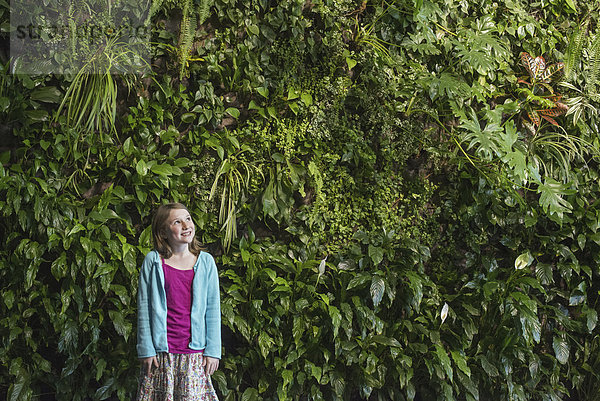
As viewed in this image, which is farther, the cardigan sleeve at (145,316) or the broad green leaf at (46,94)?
the broad green leaf at (46,94)

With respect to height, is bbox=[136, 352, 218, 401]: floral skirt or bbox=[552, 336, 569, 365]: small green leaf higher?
bbox=[136, 352, 218, 401]: floral skirt

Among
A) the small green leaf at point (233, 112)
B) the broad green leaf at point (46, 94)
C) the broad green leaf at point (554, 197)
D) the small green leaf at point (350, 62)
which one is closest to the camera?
the broad green leaf at point (46, 94)

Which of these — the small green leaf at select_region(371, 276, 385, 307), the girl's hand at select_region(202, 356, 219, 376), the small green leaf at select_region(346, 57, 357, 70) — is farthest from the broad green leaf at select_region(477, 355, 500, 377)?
the small green leaf at select_region(346, 57, 357, 70)

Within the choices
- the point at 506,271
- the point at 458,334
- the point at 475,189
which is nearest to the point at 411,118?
the point at 475,189

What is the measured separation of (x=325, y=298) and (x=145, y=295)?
1.25 metres

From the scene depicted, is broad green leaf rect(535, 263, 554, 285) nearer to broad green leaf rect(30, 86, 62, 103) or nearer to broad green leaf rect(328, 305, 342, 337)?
broad green leaf rect(328, 305, 342, 337)

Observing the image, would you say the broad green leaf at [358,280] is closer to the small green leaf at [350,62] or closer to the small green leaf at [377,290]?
the small green leaf at [377,290]

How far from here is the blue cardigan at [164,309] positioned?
248 centimetres

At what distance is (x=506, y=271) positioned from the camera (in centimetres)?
385

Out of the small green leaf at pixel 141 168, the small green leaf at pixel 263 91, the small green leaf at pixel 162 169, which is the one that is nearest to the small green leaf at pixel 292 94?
the small green leaf at pixel 263 91

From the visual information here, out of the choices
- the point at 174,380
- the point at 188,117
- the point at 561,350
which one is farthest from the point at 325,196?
the point at 561,350

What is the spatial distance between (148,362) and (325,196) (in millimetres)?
1700

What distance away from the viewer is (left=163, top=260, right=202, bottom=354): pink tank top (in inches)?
98.9

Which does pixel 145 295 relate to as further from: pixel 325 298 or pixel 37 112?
pixel 37 112
